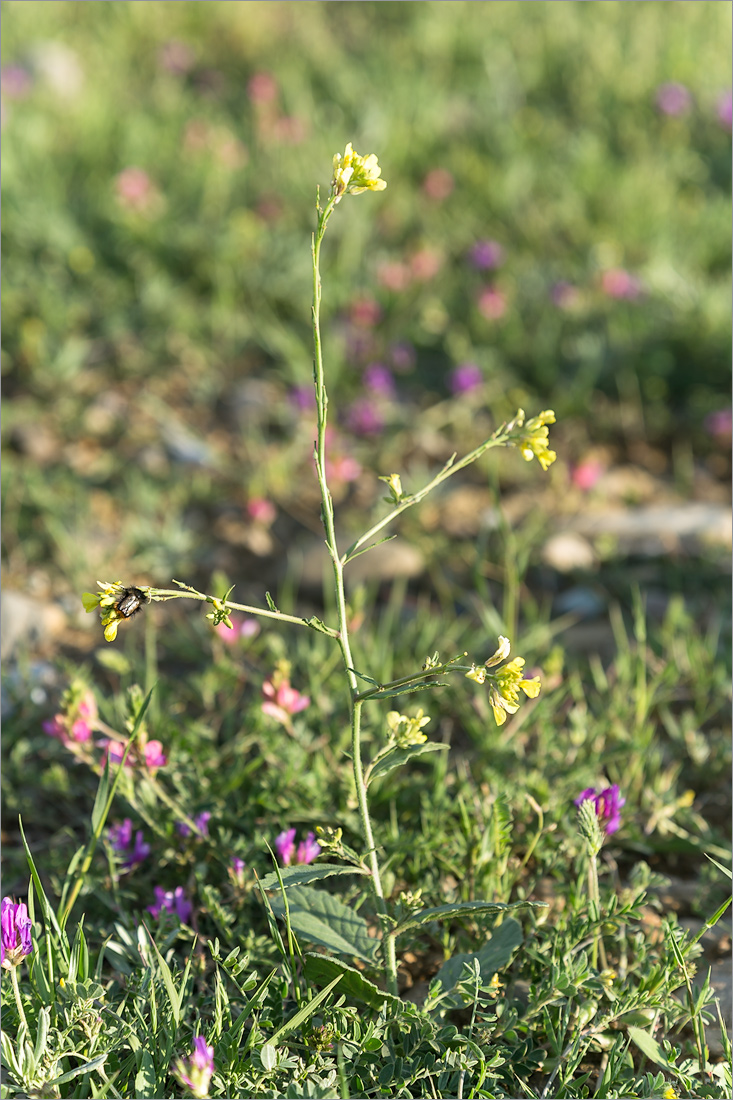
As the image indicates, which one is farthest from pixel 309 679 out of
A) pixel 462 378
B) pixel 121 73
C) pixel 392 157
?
pixel 121 73

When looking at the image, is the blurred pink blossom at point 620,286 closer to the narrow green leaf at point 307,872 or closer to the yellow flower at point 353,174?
the yellow flower at point 353,174

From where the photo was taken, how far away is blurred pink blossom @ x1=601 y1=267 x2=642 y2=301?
382 centimetres

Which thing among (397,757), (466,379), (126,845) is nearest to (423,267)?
(466,379)

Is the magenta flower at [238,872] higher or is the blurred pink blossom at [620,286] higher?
the blurred pink blossom at [620,286]

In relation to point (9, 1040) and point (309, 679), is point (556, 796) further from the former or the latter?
point (9, 1040)

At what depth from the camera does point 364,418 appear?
3518 millimetres

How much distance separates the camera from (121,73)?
18.1 ft

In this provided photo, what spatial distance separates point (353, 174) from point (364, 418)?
7.04 feet

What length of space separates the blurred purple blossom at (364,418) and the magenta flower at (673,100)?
8.85 ft

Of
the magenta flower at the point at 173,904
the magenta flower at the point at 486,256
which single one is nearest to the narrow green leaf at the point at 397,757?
the magenta flower at the point at 173,904

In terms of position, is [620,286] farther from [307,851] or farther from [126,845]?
[126,845]

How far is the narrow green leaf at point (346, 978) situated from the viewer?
159 centimetres

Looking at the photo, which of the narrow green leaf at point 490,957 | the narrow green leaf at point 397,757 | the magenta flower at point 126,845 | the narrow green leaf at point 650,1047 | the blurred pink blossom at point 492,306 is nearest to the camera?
the narrow green leaf at point 397,757

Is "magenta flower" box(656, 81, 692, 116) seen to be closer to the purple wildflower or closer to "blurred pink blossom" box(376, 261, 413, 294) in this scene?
"blurred pink blossom" box(376, 261, 413, 294)
